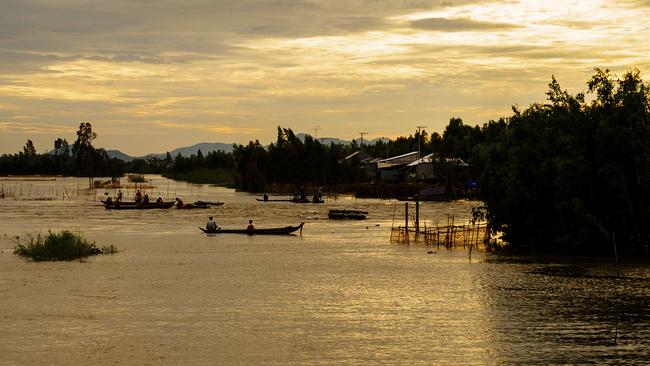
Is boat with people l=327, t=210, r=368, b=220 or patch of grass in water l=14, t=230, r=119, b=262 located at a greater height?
boat with people l=327, t=210, r=368, b=220

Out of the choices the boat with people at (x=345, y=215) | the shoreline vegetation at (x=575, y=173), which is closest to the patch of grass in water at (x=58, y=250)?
the shoreline vegetation at (x=575, y=173)

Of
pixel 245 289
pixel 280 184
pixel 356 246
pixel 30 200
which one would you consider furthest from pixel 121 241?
pixel 280 184

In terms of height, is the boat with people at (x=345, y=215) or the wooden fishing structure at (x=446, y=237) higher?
the boat with people at (x=345, y=215)

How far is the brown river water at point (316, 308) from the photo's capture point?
2538 cm

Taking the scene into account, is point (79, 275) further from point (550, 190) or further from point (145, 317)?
point (550, 190)

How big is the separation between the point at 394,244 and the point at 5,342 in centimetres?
3634

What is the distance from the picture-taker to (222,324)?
29.8 meters

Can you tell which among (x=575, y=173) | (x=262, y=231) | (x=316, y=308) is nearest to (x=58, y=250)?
(x=262, y=231)

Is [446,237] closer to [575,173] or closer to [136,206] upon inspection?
[575,173]

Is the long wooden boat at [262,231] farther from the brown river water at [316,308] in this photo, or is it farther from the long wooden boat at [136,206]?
the long wooden boat at [136,206]

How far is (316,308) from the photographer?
108ft

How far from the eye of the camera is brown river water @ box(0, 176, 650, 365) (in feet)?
83.3

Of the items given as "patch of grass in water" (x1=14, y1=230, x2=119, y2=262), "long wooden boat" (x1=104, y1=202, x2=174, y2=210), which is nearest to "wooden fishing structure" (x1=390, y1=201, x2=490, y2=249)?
"patch of grass in water" (x1=14, y1=230, x2=119, y2=262)

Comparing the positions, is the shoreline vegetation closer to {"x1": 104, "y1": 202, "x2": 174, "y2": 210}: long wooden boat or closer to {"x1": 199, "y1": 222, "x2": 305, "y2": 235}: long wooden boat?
{"x1": 199, "y1": 222, "x2": 305, "y2": 235}: long wooden boat
